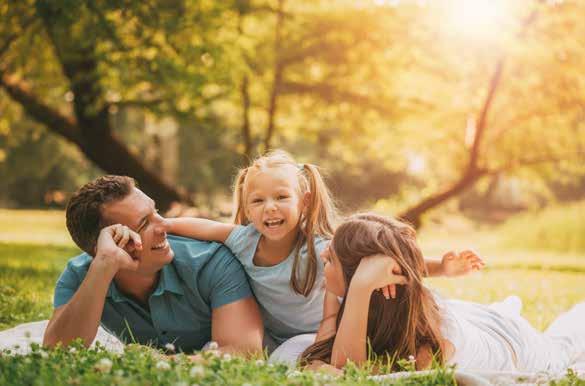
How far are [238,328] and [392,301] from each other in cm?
86

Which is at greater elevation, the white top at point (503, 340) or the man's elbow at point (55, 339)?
the man's elbow at point (55, 339)

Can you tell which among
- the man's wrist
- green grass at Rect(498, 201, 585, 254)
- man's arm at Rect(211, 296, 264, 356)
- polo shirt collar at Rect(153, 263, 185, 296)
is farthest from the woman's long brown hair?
green grass at Rect(498, 201, 585, 254)

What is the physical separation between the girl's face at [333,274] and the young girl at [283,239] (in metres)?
0.30

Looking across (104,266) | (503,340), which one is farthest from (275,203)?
(503,340)

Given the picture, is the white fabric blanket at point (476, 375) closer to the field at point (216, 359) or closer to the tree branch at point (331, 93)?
the field at point (216, 359)

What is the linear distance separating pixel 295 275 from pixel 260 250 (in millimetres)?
280

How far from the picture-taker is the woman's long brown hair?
12.1ft

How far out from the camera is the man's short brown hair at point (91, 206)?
3.93 metres

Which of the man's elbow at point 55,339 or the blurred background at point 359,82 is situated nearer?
the man's elbow at point 55,339

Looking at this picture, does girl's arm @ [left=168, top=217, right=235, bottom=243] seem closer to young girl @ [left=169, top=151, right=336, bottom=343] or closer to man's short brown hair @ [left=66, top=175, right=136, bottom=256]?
young girl @ [left=169, top=151, right=336, bottom=343]

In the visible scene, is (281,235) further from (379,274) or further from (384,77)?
(384,77)

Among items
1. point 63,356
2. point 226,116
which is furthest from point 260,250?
point 226,116

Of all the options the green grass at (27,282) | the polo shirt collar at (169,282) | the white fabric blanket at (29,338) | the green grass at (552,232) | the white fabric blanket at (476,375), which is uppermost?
the polo shirt collar at (169,282)

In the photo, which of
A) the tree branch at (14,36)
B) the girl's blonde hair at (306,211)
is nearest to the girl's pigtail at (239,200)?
the girl's blonde hair at (306,211)
